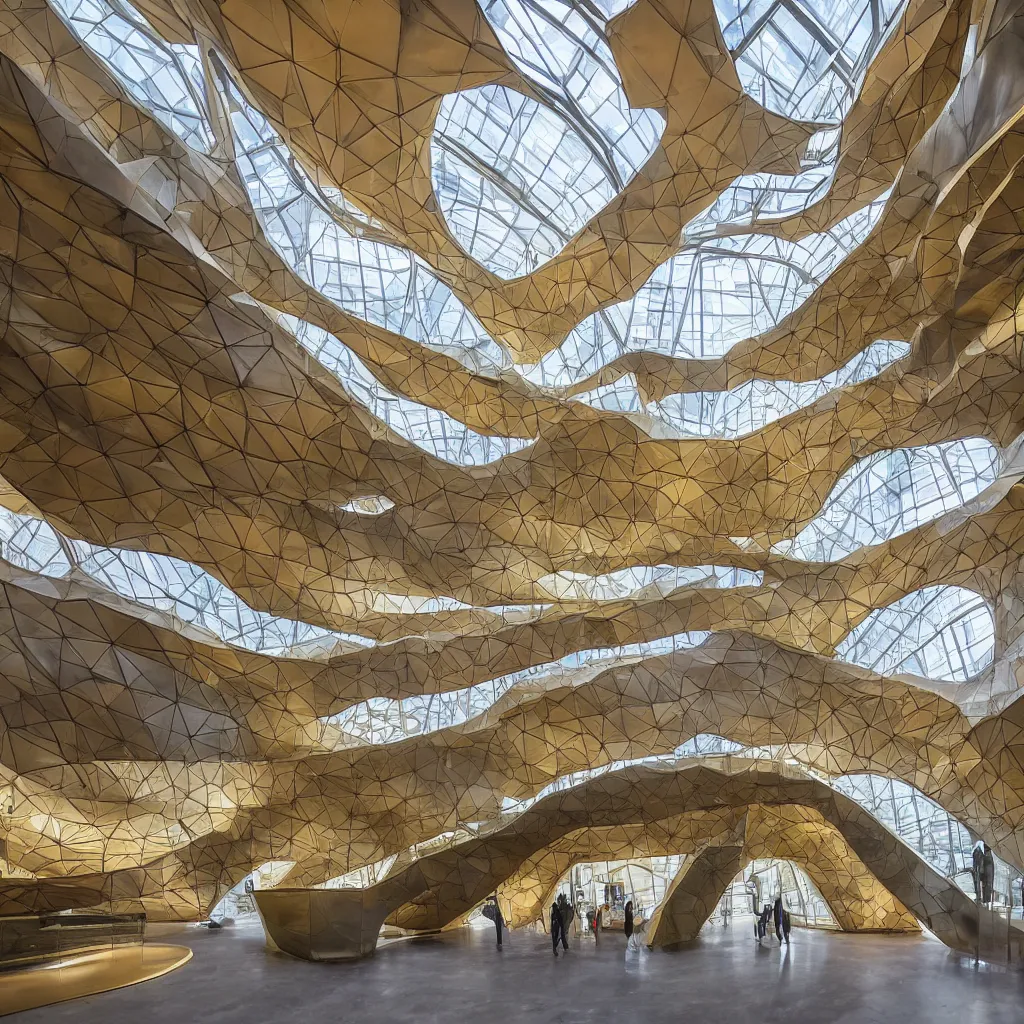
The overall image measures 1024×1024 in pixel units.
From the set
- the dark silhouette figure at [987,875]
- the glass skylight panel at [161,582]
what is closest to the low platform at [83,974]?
the glass skylight panel at [161,582]

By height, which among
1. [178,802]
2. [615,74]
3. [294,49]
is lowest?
[178,802]

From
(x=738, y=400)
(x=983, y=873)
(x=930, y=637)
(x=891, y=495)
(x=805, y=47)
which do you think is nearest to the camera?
(x=805, y=47)

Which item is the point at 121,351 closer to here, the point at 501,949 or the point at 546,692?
the point at 546,692

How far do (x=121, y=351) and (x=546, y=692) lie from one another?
57.2 ft

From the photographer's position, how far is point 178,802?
1105 inches

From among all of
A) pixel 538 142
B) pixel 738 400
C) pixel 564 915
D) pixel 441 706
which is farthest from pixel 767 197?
pixel 441 706

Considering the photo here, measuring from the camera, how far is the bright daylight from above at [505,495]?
54.7 ft

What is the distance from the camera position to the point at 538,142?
898 inches

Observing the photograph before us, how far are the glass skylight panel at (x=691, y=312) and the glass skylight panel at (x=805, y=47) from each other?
877 cm

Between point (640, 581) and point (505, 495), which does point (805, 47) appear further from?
point (640, 581)

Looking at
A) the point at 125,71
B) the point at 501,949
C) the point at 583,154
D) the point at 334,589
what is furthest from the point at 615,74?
the point at 501,949

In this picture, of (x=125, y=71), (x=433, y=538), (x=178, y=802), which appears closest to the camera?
(x=125, y=71)

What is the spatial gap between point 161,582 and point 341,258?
1330 centimetres

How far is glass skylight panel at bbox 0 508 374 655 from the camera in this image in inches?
1108
